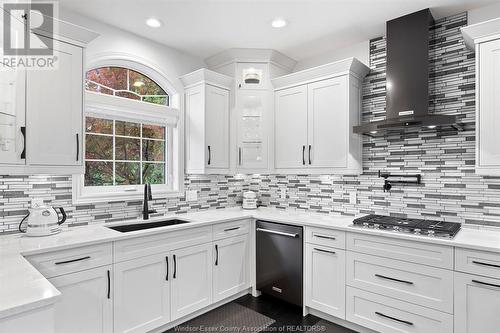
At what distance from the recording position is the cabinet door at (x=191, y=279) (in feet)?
8.39

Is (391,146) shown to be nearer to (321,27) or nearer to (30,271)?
(321,27)

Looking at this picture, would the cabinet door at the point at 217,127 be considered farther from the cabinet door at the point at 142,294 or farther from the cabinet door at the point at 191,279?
the cabinet door at the point at 142,294

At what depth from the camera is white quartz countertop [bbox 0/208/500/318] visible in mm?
1129

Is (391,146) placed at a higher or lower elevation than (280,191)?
higher

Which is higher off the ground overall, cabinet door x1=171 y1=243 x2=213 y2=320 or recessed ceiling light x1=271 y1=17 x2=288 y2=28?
recessed ceiling light x1=271 y1=17 x2=288 y2=28

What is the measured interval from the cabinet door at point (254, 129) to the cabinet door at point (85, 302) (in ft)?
6.09

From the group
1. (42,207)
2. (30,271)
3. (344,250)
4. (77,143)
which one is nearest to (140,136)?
(77,143)

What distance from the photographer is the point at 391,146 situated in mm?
2906

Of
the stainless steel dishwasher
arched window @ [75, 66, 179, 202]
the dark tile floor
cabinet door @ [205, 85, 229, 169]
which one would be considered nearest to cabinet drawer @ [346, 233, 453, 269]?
the stainless steel dishwasher

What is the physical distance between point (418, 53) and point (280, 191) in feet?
6.81

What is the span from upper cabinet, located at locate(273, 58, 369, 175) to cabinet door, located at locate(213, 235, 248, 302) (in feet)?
3.27

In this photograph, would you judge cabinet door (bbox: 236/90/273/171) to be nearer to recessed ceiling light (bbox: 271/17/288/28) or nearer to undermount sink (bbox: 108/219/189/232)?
recessed ceiling light (bbox: 271/17/288/28)

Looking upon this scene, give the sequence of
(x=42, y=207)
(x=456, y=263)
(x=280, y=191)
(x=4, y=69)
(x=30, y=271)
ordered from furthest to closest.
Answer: (x=280, y=191)
(x=42, y=207)
(x=456, y=263)
(x=4, y=69)
(x=30, y=271)

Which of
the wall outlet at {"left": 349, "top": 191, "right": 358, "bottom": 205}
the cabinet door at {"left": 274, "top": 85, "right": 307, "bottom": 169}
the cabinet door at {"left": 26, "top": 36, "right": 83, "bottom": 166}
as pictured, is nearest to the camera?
the cabinet door at {"left": 26, "top": 36, "right": 83, "bottom": 166}
